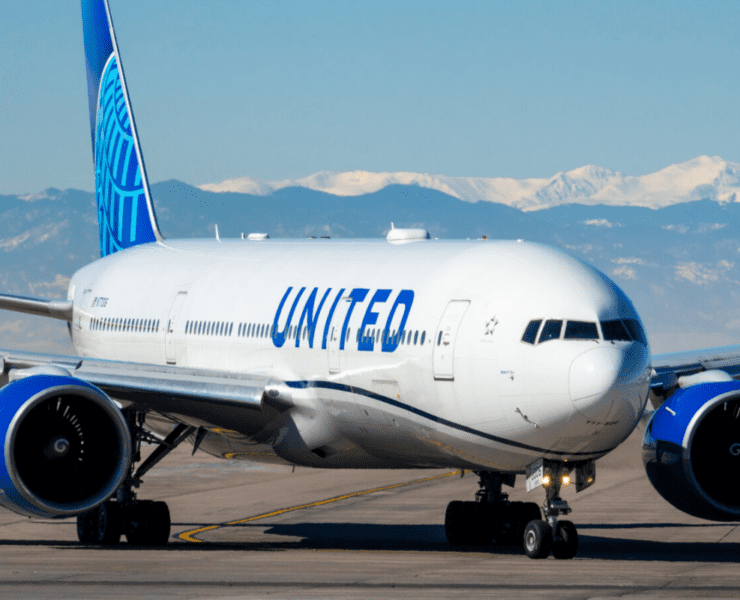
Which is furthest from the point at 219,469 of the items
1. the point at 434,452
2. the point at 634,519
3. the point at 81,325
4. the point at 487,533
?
the point at 434,452

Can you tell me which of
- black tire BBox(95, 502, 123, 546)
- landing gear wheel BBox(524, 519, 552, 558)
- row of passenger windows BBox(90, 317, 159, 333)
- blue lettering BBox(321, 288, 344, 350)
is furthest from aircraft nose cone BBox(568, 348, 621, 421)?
row of passenger windows BBox(90, 317, 159, 333)

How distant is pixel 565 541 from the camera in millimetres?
22094

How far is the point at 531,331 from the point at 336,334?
4397 millimetres

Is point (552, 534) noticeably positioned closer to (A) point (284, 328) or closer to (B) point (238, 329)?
(A) point (284, 328)

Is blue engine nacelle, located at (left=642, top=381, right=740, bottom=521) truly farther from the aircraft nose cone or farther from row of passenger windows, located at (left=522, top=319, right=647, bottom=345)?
the aircraft nose cone

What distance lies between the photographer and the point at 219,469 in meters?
47.7

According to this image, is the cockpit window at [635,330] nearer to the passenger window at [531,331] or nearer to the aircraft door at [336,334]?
the passenger window at [531,331]

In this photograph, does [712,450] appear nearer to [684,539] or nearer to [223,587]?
[684,539]

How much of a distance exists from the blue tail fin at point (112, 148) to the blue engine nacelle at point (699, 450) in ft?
52.0

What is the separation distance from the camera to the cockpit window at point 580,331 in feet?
68.4

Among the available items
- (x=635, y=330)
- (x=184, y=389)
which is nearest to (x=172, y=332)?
(x=184, y=389)

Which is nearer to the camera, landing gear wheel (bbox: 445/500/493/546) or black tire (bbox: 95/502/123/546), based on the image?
black tire (bbox: 95/502/123/546)

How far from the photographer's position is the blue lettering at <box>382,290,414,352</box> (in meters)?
23.1

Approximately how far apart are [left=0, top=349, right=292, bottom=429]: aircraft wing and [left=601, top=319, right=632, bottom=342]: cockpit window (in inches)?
244
